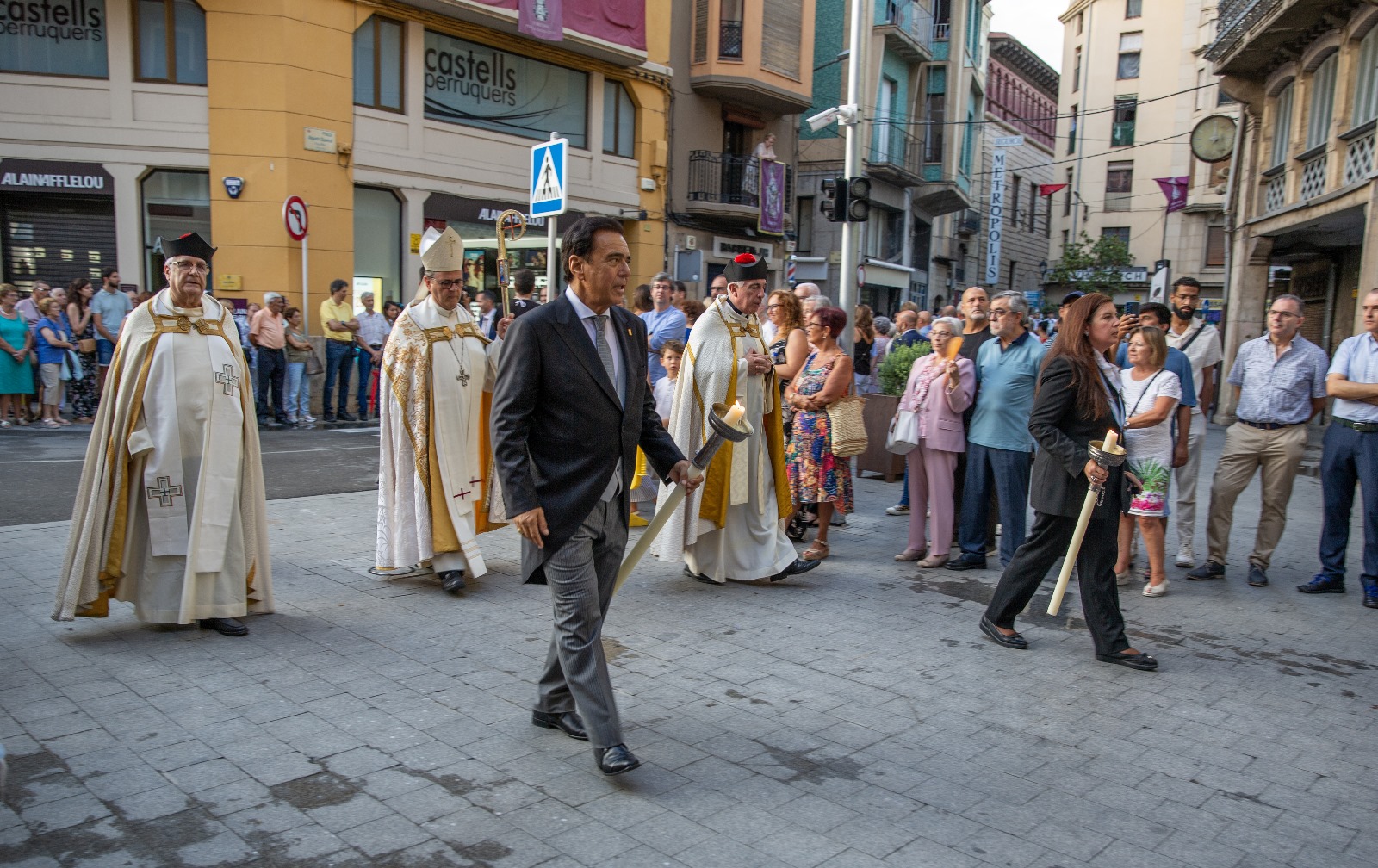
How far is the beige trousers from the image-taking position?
6.97 meters

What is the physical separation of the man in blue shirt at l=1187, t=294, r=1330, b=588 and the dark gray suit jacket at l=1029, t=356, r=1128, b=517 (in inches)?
101

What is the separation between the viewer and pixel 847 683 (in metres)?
4.64

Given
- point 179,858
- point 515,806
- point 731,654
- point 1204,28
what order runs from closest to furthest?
point 179,858
point 515,806
point 731,654
point 1204,28

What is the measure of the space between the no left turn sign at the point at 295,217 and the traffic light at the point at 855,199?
8.43 meters

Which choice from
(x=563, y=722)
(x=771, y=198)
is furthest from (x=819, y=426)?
(x=771, y=198)

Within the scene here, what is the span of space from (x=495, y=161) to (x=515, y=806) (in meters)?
18.2

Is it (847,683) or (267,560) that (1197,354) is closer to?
(847,683)

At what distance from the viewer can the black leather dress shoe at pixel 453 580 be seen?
19.2ft

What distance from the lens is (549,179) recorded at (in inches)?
367

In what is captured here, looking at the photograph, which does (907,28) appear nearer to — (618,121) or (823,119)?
(618,121)

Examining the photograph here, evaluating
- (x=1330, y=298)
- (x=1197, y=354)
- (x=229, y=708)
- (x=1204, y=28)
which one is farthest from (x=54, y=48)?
(x=1204, y=28)

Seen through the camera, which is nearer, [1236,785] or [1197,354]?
[1236,785]

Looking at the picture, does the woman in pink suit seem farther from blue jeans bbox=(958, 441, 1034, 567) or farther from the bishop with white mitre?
the bishop with white mitre

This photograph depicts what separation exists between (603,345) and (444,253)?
2631mm
